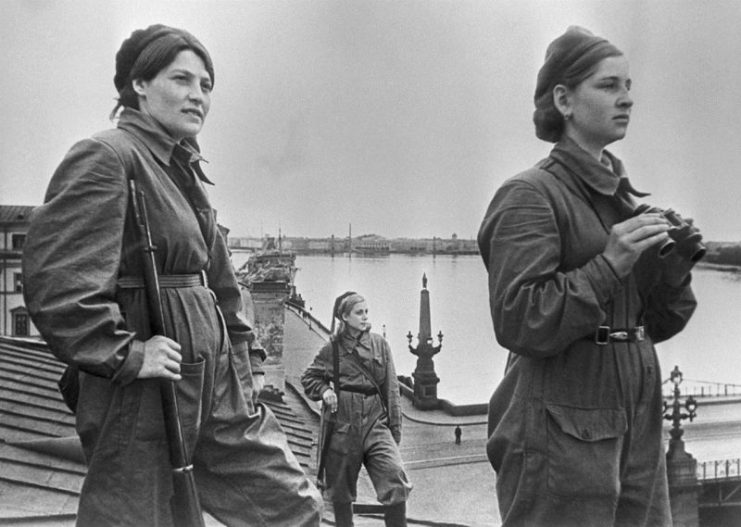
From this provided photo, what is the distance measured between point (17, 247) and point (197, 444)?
29.2 ft

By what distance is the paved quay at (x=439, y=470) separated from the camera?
294 inches

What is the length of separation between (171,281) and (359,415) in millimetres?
2831

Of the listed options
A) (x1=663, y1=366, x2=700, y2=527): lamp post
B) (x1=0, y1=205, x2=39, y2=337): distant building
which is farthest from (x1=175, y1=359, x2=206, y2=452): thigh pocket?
(x1=663, y1=366, x2=700, y2=527): lamp post

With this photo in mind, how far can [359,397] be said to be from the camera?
4742mm

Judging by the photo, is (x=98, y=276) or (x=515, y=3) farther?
(x=515, y=3)

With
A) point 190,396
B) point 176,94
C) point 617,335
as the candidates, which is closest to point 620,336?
point 617,335

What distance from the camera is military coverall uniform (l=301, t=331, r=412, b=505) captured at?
182 inches

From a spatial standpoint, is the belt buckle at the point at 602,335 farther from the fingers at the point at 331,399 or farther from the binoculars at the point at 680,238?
the fingers at the point at 331,399

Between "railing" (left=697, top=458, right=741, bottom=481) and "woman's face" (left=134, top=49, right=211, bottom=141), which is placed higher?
"woman's face" (left=134, top=49, right=211, bottom=141)

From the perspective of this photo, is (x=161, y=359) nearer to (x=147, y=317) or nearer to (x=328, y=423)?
(x=147, y=317)

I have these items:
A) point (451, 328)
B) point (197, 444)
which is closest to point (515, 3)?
point (197, 444)

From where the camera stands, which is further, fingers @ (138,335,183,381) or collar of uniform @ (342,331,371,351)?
collar of uniform @ (342,331,371,351)

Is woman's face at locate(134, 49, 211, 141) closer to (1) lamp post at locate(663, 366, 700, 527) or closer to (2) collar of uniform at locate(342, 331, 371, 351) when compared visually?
(2) collar of uniform at locate(342, 331, 371, 351)

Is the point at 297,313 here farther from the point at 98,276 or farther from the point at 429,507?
A: the point at 98,276
